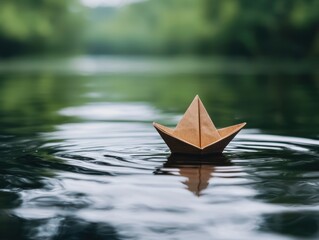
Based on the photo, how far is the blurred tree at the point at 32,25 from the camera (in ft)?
166

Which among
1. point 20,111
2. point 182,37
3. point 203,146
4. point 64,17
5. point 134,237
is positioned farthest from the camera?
point 182,37

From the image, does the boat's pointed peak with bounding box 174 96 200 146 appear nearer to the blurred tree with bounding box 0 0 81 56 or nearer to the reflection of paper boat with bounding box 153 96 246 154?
the reflection of paper boat with bounding box 153 96 246 154

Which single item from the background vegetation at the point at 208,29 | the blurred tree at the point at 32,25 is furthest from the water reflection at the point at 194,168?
the blurred tree at the point at 32,25

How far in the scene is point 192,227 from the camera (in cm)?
400

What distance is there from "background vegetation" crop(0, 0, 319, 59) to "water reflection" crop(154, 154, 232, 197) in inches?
1674

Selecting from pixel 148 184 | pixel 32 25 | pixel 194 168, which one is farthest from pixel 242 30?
pixel 148 184

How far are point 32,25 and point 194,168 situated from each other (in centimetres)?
4647

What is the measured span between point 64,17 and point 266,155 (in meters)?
53.7

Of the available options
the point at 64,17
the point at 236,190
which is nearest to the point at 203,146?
the point at 236,190

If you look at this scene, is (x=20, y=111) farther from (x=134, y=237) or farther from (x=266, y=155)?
(x=134, y=237)

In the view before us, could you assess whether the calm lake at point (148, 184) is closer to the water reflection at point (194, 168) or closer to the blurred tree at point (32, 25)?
the water reflection at point (194, 168)

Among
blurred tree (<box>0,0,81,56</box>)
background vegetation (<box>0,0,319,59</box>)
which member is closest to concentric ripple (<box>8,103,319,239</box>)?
background vegetation (<box>0,0,319,59</box>)

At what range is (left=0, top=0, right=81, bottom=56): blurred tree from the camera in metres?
50.6

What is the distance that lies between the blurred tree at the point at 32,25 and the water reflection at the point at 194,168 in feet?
148
